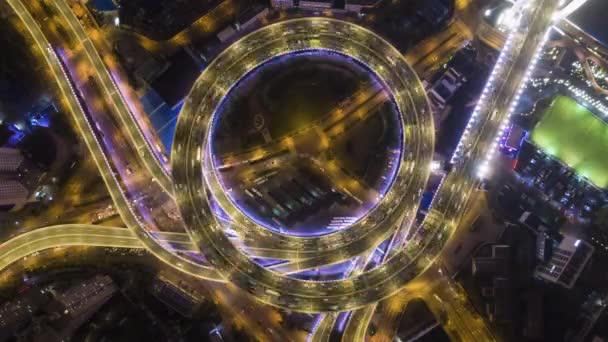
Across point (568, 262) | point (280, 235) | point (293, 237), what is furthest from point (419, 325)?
point (280, 235)

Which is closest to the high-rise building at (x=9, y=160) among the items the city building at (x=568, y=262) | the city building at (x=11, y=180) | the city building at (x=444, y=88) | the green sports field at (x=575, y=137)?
the city building at (x=11, y=180)

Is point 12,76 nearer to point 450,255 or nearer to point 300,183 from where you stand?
point 300,183

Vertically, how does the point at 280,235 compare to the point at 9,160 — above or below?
below

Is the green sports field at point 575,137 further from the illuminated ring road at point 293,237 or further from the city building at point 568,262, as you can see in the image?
the illuminated ring road at point 293,237

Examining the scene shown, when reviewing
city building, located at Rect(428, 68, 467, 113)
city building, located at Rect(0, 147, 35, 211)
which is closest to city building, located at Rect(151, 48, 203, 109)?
city building, located at Rect(0, 147, 35, 211)

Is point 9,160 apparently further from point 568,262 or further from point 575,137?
point 575,137

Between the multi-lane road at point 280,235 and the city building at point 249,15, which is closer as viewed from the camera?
the multi-lane road at point 280,235
